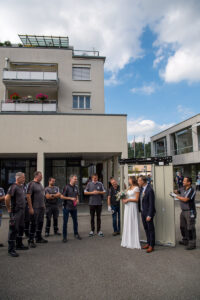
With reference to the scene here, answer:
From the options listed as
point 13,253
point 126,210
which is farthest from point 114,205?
point 13,253

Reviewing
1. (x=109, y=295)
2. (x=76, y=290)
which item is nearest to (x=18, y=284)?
(x=76, y=290)

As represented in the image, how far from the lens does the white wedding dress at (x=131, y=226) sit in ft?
18.8

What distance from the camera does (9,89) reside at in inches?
868

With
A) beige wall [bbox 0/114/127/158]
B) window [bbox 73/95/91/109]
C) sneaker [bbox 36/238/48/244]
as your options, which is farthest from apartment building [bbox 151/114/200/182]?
sneaker [bbox 36/238/48/244]

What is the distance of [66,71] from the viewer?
896 inches

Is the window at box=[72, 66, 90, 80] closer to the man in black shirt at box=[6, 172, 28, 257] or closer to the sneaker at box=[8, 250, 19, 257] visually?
the man in black shirt at box=[6, 172, 28, 257]

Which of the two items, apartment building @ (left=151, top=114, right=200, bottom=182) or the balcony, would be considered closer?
the balcony

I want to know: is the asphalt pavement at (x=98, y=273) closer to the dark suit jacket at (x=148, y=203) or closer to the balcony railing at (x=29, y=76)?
the dark suit jacket at (x=148, y=203)

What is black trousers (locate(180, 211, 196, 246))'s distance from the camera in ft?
18.4

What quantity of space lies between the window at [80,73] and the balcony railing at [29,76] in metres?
2.67

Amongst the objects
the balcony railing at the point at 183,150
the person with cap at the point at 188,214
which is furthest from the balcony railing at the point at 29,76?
the person with cap at the point at 188,214

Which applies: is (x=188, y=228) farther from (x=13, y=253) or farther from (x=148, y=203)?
(x=13, y=253)

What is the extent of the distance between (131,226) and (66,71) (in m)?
20.1

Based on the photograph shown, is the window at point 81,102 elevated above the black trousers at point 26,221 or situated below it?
above
